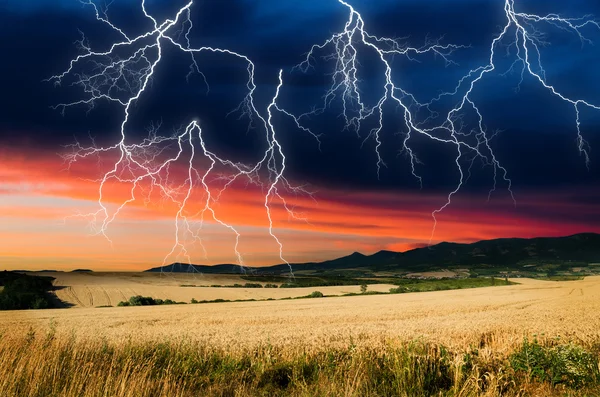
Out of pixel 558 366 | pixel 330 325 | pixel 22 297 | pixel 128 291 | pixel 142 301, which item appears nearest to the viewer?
pixel 558 366

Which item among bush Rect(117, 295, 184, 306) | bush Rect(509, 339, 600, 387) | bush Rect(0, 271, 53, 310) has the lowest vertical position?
bush Rect(117, 295, 184, 306)

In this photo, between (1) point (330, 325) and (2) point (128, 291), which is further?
(2) point (128, 291)

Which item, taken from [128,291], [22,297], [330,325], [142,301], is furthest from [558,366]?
[128,291]

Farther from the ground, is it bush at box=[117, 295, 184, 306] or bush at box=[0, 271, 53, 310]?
bush at box=[0, 271, 53, 310]

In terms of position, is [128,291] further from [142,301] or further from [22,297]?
[22,297]

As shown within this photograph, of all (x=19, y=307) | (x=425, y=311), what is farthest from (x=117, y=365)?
(x=19, y=307)

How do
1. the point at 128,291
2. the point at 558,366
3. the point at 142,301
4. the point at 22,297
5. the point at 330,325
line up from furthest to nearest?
the point at 128,291, the point at 142,301, the point at 22,297, the point at 330,325, the point at 558,366

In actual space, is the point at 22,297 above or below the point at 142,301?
above

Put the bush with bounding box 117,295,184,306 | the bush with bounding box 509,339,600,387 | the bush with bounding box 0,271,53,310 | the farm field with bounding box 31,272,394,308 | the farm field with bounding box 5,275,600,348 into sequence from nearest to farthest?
the bush with bounding box 509,339,600,387, the farm field with bounding box 5,275,600,348, the bush with bounding box 0,271,53,310, the bush with bounding box 117,295,184,306, the farm field with bounding box 31,272,394,308

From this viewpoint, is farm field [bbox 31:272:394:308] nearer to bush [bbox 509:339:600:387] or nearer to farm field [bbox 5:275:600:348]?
farm field [bbox 5:275:600:348]

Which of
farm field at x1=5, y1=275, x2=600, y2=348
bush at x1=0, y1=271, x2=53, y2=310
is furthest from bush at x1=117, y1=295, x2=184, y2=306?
farm field at x1=5, y1=275, x2=600, y2=348

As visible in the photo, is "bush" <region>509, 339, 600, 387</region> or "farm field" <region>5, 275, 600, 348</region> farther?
"farm field" <region>5, 275, 600, 348</region>

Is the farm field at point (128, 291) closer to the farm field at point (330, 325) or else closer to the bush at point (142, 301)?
the bush at point (142, 301)

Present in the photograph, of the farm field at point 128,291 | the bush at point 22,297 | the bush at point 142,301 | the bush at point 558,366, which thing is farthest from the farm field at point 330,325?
the farm field at point 128,291
